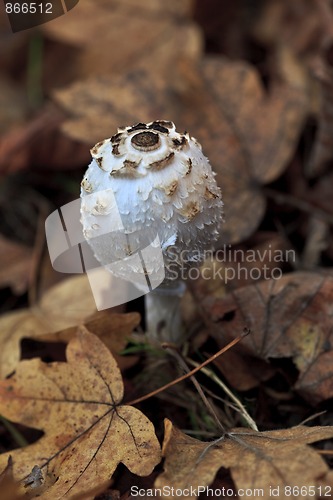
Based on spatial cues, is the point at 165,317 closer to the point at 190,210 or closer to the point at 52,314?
the point at 52,314

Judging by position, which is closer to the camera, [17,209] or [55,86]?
[17,209]

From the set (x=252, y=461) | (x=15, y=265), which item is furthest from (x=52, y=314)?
(x=252, y=461)

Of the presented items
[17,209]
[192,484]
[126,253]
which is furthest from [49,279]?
[192,484]

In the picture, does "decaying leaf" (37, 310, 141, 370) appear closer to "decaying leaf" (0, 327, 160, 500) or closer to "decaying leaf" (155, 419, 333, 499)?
"decaying leaf" (0, 327, 160, 500)

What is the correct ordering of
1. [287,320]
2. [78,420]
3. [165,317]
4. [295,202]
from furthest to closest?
[295,202]
[165,317]
[287,320]
[78,420]

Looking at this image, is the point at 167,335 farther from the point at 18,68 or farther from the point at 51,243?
the point at 18,68

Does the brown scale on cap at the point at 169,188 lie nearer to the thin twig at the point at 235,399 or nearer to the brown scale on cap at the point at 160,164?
the brown scale on cap at the point at 160,164

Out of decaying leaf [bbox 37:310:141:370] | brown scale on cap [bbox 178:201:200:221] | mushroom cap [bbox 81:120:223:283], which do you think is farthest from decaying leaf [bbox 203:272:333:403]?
brown scale on cap [bbox 178:201:200:221]
